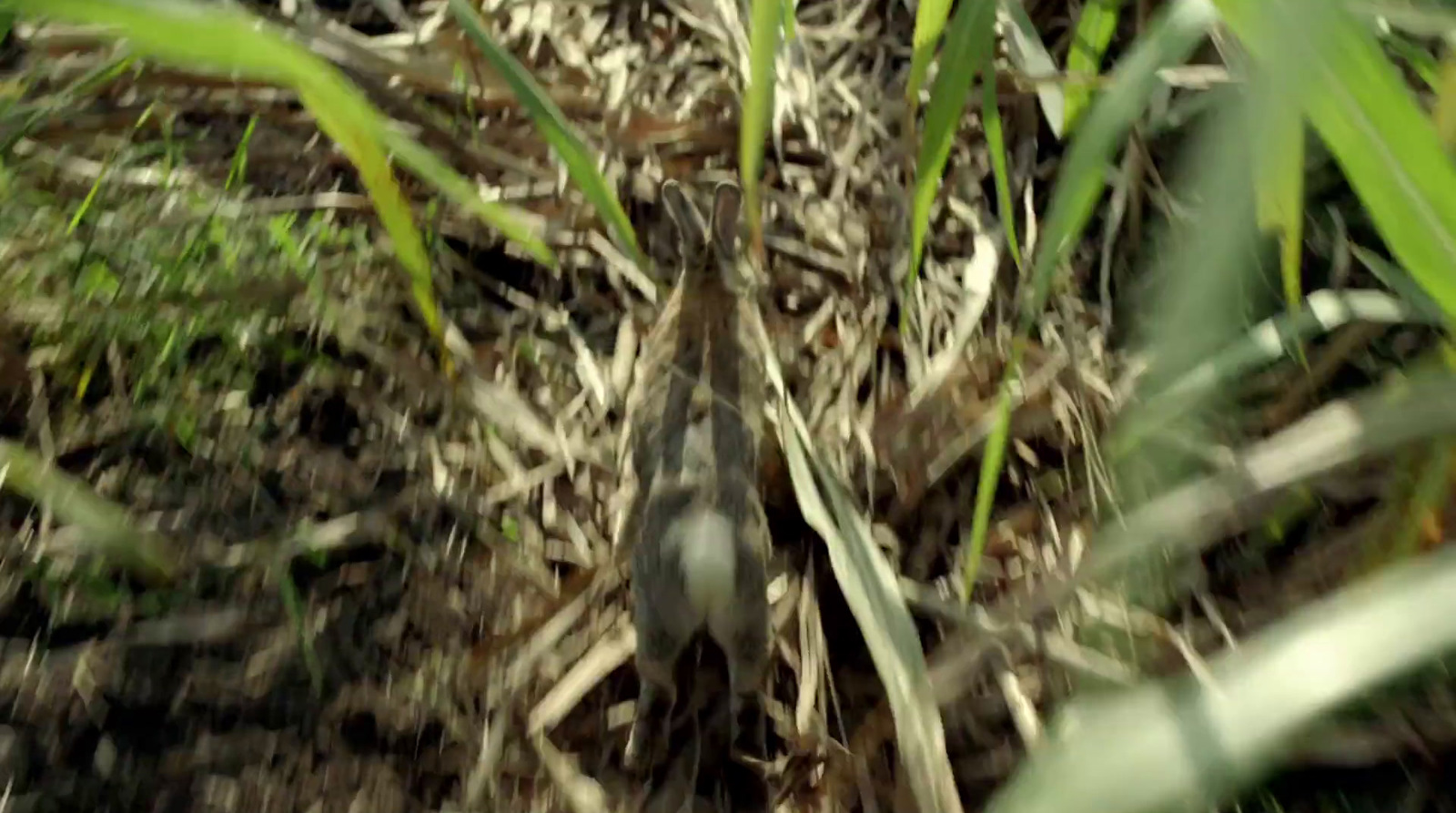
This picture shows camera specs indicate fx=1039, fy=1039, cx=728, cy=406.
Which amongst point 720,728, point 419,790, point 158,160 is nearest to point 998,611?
point 720,728

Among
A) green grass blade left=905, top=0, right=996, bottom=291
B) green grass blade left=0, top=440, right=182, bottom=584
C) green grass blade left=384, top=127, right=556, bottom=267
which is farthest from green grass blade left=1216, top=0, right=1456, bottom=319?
green grass blade left=0, top=440, right=182, bottom=584

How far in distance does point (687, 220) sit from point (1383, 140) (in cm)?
54

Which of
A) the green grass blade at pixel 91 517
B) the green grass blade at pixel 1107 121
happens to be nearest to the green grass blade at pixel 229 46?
the green grass blade at pixel 91 517

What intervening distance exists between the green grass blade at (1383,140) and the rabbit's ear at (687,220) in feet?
1.49

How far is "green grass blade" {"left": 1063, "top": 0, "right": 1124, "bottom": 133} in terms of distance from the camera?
3.04ft

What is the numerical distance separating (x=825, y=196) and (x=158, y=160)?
28.4 inches

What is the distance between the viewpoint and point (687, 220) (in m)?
0.90

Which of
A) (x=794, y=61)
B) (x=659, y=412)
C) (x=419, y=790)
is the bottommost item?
(x=419, y=790)

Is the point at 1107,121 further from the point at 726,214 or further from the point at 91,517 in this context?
the point at 91,517


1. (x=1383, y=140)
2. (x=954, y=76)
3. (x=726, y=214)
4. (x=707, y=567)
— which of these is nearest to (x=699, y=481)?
(x=707, y=567)

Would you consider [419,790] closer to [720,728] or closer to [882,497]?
[720,728]

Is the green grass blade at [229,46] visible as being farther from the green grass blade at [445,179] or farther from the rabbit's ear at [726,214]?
the rabbit's ear at [726,214]

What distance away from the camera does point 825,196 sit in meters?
1.16

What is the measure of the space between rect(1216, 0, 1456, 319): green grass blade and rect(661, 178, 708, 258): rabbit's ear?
1.49 feet
